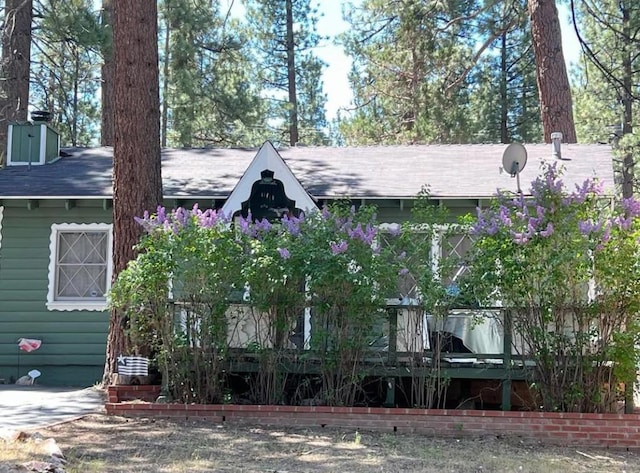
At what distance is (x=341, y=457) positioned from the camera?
20.1ft

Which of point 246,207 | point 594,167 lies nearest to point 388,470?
point 246,207

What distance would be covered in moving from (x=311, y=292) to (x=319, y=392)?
1.13m

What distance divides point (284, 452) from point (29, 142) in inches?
353

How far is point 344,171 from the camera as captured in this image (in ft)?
39.8

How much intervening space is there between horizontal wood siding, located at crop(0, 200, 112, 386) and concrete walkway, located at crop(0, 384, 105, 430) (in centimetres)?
75

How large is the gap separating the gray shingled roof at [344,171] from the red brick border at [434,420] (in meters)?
3.76

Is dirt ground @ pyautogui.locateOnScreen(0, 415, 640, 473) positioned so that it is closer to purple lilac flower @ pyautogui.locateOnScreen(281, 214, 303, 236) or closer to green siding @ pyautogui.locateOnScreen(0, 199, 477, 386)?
purple lilac flower @ pyautogui.locateOnScreen(281, 214, 303, 236)

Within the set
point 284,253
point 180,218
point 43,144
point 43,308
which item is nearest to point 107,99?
point 43,144

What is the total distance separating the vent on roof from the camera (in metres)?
12.7

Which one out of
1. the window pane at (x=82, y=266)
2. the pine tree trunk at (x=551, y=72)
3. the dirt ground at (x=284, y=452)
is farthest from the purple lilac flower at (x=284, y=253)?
the pine tree trunk at (x=551, y=72)

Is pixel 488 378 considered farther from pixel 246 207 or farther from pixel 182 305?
pixel 246 207

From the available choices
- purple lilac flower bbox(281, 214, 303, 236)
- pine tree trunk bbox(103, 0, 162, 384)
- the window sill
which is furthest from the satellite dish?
the window sill

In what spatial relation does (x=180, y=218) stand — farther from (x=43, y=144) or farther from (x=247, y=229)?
(x=43, y=144)

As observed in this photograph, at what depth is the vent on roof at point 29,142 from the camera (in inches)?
500
